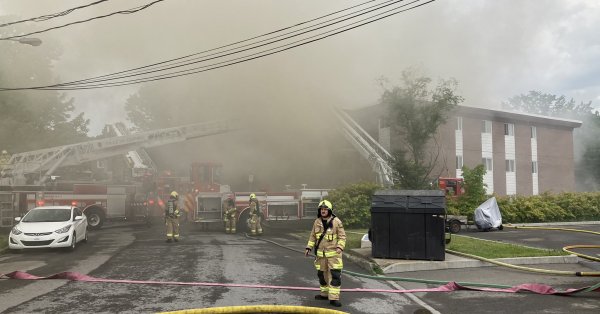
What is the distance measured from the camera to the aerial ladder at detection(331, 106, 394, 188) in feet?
54.9

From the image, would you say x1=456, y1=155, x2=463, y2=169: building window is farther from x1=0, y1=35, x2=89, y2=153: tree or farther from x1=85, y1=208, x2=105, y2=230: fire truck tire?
x1=0, y1=35, x2=89, y2=153: tree

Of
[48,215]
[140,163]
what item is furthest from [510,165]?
[48,215]

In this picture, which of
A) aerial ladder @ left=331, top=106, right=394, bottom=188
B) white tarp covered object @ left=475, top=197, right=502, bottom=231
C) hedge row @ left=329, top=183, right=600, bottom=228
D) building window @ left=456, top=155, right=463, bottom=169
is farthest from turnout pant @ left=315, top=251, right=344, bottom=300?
building window @ left=456, top=155, right=463, bottom=169

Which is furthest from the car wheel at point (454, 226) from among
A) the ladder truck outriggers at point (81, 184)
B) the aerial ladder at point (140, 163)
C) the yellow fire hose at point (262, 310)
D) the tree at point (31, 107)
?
the tree at point (31, 107)

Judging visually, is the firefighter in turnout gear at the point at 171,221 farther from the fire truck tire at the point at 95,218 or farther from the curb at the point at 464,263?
the curb at the point at 464,263

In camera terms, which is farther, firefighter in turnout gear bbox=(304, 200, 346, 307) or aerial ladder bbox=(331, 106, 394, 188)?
aerial ladder bbox=(331, 106, 394, 188)

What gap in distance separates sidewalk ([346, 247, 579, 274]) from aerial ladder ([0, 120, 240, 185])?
10782mm

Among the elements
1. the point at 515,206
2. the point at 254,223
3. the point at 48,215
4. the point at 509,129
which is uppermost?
the point at 509,129

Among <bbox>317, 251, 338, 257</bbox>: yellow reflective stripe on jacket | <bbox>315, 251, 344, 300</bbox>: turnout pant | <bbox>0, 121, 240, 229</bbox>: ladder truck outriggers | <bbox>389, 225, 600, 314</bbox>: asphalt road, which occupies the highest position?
<bbox>0, 121, 240, 229</bbox>: ladder truck outriggers

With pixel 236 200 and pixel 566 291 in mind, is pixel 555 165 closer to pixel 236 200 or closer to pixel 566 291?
→ pixel 236 200

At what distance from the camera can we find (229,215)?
590 inches

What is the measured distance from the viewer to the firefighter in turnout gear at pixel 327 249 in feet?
19.2

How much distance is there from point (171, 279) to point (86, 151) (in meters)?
11.0

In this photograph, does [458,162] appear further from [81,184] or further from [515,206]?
[81,184]
